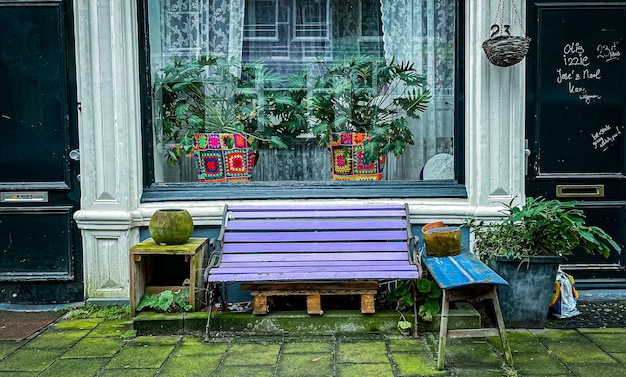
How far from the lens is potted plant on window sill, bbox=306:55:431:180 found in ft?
17.8

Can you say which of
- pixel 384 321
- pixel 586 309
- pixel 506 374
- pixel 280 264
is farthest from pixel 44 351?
pixel 586 309

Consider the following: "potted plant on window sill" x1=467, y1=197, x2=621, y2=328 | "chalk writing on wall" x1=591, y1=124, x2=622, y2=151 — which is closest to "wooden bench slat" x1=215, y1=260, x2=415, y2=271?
"potted plant on window sill" x1=467, y1=197, x2=621, y2=328

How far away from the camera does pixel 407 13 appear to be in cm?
539

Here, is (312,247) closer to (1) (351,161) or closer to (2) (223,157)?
(1) (351,161)

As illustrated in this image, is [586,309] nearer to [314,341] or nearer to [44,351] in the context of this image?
[314,341]

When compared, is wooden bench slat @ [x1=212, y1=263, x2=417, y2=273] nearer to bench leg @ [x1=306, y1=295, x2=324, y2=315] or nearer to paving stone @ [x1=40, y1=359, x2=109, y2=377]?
bench leg @ [x1=306, y1=295, x2=324, y2=315]

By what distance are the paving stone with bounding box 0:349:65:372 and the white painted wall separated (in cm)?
100

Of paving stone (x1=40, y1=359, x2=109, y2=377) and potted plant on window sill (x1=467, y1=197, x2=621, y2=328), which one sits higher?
potted plant on window sill (x1=467, y1=197, x2=621, y2=328)

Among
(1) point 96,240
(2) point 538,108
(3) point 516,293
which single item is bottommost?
(3) point 516,293

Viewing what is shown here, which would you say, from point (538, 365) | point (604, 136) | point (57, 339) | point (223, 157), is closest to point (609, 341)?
point (538, 365)

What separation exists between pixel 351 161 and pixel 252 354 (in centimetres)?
214

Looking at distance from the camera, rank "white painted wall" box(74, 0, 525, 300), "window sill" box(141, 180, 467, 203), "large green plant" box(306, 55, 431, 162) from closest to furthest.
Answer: "white painted wall" box(74, 0, 525, 300), "window sill" box(141, 180, 467, 203), "large green plant" box(306, 55, 431, 162)

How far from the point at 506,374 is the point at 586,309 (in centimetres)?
160

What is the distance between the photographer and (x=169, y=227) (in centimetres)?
455
